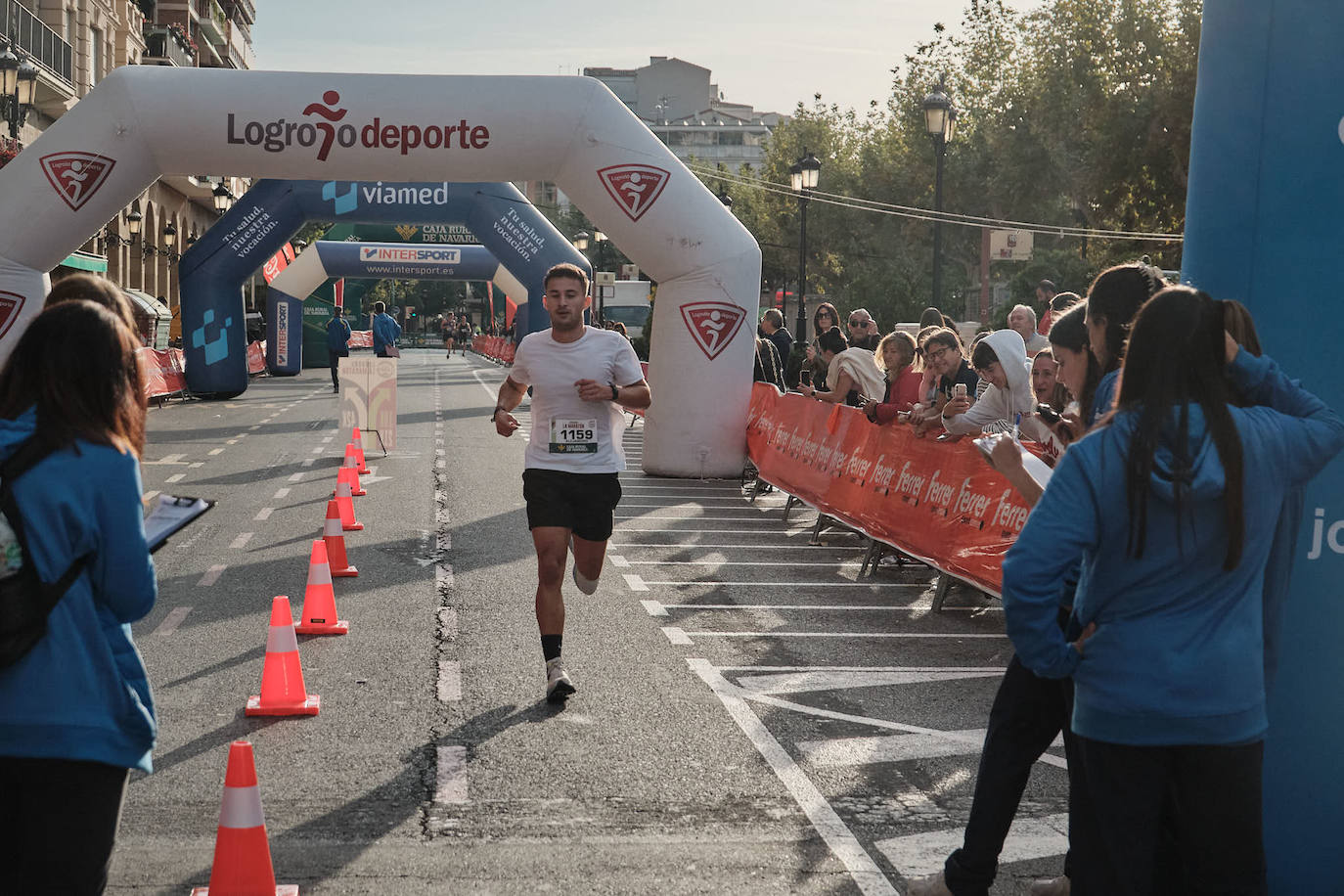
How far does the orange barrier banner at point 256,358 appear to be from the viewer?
4611 centimetres

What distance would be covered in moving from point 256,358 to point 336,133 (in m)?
31.3

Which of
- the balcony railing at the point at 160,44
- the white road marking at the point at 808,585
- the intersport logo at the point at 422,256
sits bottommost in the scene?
the white road marking at the point at 808,585

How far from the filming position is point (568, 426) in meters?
7.41

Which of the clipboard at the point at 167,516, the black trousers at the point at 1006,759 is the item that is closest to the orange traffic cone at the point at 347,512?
the black trousers at the point at 1006,759

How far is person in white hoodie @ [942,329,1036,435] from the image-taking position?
892 centimetres

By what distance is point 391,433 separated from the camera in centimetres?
2044

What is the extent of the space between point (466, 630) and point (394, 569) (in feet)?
7.70

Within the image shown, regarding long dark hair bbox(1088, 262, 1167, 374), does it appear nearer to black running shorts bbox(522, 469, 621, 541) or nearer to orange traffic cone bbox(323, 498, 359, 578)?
black running shorts bbox(522, 469, 621, 541)

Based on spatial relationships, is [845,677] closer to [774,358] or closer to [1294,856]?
[1294,856]

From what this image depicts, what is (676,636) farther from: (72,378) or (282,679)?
(72,378)

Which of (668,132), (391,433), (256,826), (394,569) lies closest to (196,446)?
(391,433)

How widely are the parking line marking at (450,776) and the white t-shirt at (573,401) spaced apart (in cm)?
167

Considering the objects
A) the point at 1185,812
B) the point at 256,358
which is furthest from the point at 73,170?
the point at 256,358

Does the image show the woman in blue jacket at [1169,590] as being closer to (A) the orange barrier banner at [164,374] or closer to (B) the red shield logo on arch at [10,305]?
(B) the red shield logo on arch at [10,305]
